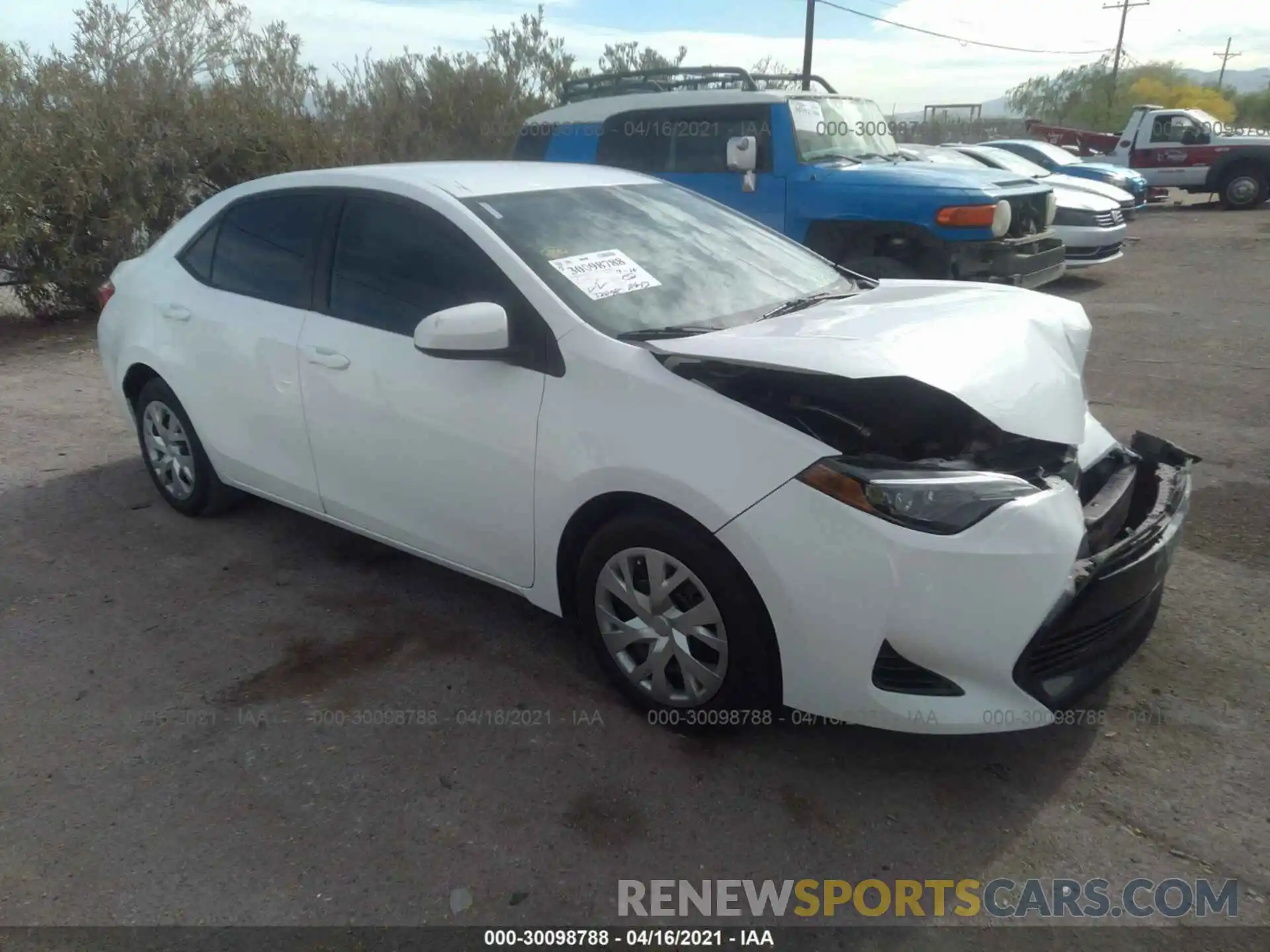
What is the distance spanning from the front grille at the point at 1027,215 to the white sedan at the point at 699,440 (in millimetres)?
4371

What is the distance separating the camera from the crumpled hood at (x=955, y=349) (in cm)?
270

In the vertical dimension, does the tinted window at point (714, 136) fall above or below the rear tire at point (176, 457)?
above

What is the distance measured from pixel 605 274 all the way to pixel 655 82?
7.86 meters

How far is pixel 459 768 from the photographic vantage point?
9.53 feet

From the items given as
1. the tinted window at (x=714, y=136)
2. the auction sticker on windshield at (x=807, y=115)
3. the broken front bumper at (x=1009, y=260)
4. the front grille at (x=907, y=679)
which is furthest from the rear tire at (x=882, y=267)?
the front grille at (x=907, y=679)

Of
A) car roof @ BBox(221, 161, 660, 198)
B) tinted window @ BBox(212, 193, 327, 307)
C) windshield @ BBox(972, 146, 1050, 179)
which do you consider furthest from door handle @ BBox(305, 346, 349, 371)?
windshield @ BBox(972, 146, 1050, 179)

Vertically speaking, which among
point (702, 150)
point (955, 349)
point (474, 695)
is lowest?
point (474, 695)

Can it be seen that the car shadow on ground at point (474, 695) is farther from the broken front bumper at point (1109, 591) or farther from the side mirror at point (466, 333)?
the side mirror at point (466, 333)

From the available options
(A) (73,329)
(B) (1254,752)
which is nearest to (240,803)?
(B) (1254,752)

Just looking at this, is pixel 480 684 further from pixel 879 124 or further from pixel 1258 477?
pixel 879 124

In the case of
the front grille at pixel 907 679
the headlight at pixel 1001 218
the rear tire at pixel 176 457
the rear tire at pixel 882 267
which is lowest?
the rear tire at pixel 176 457

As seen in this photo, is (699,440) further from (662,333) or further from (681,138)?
(681,138)

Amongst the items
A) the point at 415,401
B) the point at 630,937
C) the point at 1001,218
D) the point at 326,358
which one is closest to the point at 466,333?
the point at 415,401

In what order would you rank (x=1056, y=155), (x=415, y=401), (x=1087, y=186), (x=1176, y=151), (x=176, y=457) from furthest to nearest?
(x=1176, y=151)
(x=1056, y=155)
(x=1087, y=186)
(x=176, y=457)
(x=415, y=401)
